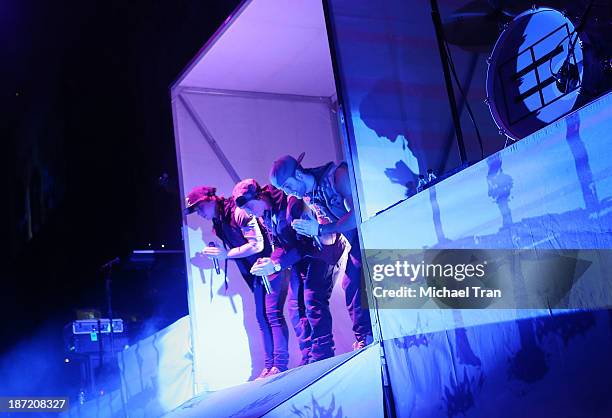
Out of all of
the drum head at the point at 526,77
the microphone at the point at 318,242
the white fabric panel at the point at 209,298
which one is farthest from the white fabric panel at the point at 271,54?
the drum head at the point at 526,77

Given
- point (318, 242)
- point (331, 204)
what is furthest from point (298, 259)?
point (331, 204)

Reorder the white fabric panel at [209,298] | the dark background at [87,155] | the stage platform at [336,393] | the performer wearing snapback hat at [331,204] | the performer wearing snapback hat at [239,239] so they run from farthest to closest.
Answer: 1. the dark background at [87,155]
2. the white fabric panel at [209,298]
3. the performer wearing snapback hat at [239,239]
4. the performer wearing snapback hat at [331,204]
5. the stage platform at [336,393]

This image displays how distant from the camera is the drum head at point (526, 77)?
271 cm

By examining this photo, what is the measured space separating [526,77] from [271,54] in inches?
104

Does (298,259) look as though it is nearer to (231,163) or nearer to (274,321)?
(274,321)

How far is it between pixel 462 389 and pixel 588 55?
1220 mm

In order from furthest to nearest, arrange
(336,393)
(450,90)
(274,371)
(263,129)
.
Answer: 1. (263,129)
2. (274,371)
3. (336,393)
4. (450,90)

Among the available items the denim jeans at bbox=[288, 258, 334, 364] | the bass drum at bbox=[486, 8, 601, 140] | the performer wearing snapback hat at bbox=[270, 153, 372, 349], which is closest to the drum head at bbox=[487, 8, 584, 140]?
the bass drum at bbox=[486, 8, 601, 140]

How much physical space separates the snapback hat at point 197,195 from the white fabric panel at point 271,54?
0.91m

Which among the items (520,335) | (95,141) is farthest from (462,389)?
(95,141)

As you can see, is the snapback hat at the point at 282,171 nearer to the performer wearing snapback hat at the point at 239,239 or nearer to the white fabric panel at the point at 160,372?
the performer wearing snapback hat at the point at 239,239

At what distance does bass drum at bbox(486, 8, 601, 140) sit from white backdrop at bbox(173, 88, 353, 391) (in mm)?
2556

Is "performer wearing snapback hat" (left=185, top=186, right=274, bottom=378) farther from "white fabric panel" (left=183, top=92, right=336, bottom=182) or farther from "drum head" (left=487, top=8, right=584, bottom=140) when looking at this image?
"drum head" (left=487, top=8, right=584, bottom=140)

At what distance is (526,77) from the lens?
2.85 meters
